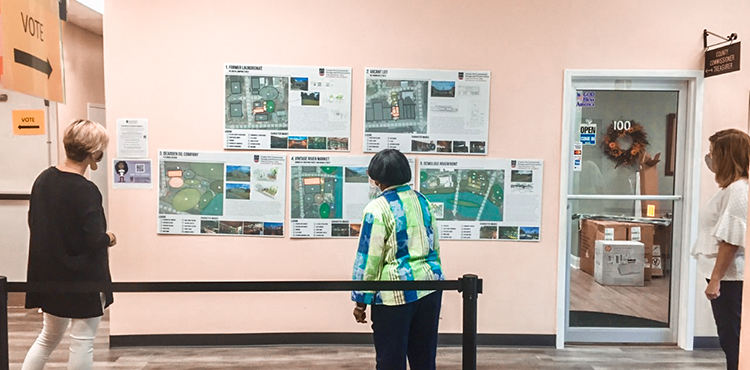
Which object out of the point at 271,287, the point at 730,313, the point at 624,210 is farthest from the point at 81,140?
the point at 624,210

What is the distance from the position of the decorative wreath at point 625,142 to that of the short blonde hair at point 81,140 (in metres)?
3.26

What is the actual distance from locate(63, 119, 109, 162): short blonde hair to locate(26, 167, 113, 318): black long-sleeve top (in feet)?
0.31

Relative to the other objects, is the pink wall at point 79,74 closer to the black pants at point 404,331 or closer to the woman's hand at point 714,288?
the black pants at point 404,331

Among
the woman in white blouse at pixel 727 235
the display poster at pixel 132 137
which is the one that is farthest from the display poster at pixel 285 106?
the woman in white blouse at pixel 727 235

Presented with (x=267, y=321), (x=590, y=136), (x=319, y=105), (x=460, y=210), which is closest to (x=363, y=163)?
(x=319, y=105)

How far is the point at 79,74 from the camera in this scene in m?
4.80

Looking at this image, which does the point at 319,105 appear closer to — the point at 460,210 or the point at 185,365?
the point at 460,210

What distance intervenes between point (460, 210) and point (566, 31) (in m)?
1.46

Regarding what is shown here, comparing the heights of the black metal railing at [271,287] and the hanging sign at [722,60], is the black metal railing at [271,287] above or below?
below

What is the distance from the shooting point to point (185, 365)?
10.7 feet

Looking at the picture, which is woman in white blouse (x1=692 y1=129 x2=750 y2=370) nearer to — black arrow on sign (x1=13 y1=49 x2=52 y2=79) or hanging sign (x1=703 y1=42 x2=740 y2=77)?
hanging sign (x1=703 y1=42 x2=740 y2=77)

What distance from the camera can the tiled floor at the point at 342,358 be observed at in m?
3.29

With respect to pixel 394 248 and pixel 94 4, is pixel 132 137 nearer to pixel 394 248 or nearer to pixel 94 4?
pixel 94 4

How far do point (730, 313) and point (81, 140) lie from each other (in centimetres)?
310
